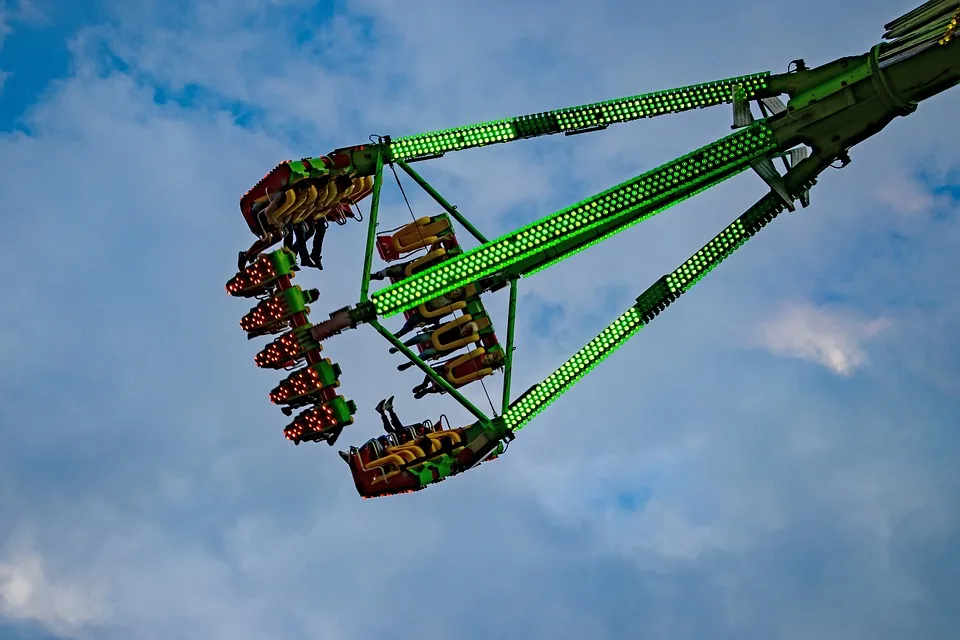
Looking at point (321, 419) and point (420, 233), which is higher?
point (420, 233)

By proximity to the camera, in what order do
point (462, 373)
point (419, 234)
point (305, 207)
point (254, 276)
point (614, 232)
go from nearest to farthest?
1. point (305, 207)
2. point (254, 276)
3. point (614, 232)
4. point (462, 373)
5. point (419, 234)

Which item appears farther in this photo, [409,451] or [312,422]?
[312,422]

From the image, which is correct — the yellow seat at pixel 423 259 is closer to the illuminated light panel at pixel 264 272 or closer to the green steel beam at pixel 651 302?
the illuminated light panel at pixel 264 272

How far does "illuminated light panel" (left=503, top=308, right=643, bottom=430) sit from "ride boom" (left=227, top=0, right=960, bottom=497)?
0.16ft

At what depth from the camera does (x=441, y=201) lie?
218 ft

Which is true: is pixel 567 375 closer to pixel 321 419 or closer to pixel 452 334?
pixel 452 334

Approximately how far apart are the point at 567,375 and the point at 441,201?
25.9ft

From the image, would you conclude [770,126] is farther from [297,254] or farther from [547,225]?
[297,254]

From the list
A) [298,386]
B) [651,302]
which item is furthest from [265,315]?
[651,302]

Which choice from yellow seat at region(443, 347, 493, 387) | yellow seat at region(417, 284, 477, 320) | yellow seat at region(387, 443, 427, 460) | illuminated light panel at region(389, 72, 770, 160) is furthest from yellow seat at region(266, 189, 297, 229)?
yellow seat at region(387, 443, 427, 460)

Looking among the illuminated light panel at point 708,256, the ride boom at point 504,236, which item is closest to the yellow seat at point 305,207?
the ride boom at point 504,236

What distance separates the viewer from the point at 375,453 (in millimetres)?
65562

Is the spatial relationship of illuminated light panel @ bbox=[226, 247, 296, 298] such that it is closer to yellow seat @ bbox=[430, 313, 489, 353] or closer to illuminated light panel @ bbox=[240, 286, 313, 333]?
illuminated light panel @ bbox=[240, 286, 313, 333]

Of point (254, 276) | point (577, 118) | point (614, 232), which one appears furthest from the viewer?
point (614, 232)
